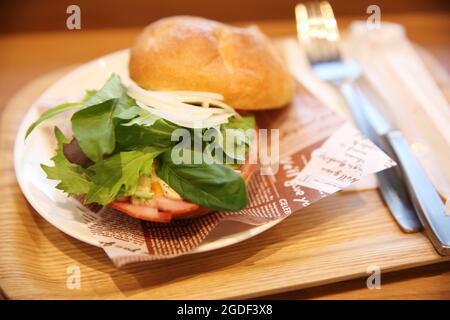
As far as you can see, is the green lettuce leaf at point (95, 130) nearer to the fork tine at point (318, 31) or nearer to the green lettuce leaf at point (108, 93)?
the green lettuce leaf at point (108, 93)

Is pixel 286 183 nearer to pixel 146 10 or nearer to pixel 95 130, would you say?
pixel 95 130

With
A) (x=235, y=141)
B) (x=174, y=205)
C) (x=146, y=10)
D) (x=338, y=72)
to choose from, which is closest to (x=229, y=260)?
(x=174, y=205)

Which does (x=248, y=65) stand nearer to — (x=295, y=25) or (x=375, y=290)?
(x=375, y=290)

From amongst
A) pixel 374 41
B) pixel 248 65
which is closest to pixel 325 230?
pixel 248 65

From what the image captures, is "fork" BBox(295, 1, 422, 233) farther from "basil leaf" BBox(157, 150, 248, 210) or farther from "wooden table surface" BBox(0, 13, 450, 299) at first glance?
"basil leaf" BBox(157, 150, 248, 210)

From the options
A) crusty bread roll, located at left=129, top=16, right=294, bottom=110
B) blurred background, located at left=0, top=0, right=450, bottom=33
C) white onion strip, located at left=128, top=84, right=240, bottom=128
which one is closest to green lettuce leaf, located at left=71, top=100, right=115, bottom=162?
white onion strip, located at left=128, top=84, right=240, bottom=128
